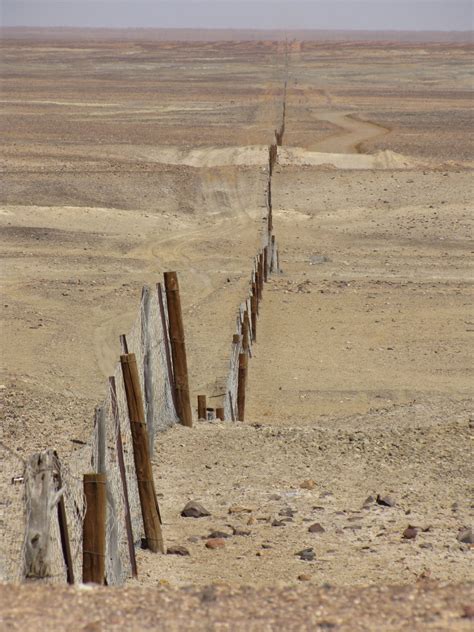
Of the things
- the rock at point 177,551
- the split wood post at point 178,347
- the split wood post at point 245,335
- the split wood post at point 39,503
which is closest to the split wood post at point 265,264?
the split wood post at point 245,335

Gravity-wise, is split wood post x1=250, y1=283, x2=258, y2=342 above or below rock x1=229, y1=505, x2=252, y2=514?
below

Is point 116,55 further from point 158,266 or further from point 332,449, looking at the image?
point 332,449

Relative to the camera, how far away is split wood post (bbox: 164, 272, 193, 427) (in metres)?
9.76

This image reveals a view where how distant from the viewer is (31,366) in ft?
42.6

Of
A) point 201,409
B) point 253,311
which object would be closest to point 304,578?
point 201,409

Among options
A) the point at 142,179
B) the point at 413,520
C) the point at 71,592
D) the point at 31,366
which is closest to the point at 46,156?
the point at 142,179

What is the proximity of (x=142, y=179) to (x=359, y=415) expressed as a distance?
17954mm

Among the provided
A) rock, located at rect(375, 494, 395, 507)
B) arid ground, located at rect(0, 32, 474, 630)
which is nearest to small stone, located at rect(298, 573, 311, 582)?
arid ground, located at rect(0, 32, 474, 630)

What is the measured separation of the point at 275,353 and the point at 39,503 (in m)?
10.1

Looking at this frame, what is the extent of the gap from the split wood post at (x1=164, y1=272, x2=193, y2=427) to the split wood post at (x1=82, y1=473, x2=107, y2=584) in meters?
4.22

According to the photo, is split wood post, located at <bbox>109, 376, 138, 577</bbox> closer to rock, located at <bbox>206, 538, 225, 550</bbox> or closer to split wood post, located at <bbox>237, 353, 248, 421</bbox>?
rock, located at <bbox>206, 538, 225, 550</bbox>

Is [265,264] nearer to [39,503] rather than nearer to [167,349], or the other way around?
[167,349]

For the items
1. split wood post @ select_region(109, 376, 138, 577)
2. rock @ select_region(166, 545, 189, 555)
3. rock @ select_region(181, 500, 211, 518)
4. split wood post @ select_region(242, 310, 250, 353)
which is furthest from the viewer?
split wood post @ select_region(242, 310, 250, 353)

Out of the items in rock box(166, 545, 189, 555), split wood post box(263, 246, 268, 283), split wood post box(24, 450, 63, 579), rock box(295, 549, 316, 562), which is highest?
split wood post box(24, 450, 63, 579)
